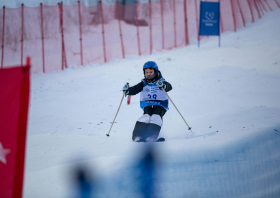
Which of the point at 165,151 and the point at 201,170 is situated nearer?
the point at 201,170

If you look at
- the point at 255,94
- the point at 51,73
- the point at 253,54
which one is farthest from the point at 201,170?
the point at 51,73

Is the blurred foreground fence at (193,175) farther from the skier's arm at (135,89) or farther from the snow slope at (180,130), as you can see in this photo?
the skier's arm at (135,89)

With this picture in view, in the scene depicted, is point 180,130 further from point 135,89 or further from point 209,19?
point 209,19

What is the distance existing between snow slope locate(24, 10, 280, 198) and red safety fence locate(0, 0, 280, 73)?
1.78 metres

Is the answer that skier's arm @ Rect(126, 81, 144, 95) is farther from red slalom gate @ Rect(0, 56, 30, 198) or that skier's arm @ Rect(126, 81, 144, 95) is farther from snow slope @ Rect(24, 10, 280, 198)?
red slalom gate @ Rect(0, 56, 30, 198)

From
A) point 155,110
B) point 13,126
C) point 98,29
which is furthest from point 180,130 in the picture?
point 98,29

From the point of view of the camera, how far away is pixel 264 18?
49.0ft

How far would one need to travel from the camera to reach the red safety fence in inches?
451

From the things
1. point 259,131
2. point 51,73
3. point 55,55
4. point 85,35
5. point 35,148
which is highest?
point 85,35

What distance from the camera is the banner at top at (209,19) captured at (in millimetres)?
11406

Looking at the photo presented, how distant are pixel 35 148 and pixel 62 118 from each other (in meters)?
1.68

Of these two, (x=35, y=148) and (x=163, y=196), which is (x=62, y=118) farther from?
(x=163, y=196)

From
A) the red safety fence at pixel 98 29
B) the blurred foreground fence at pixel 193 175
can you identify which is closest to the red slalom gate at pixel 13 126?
the blurred foreground fence at pixel 193 175

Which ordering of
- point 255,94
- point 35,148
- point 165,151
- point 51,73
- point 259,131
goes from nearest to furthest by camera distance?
point 165,151, point 259,131, point 35,148, point 255,94, point 51,73
